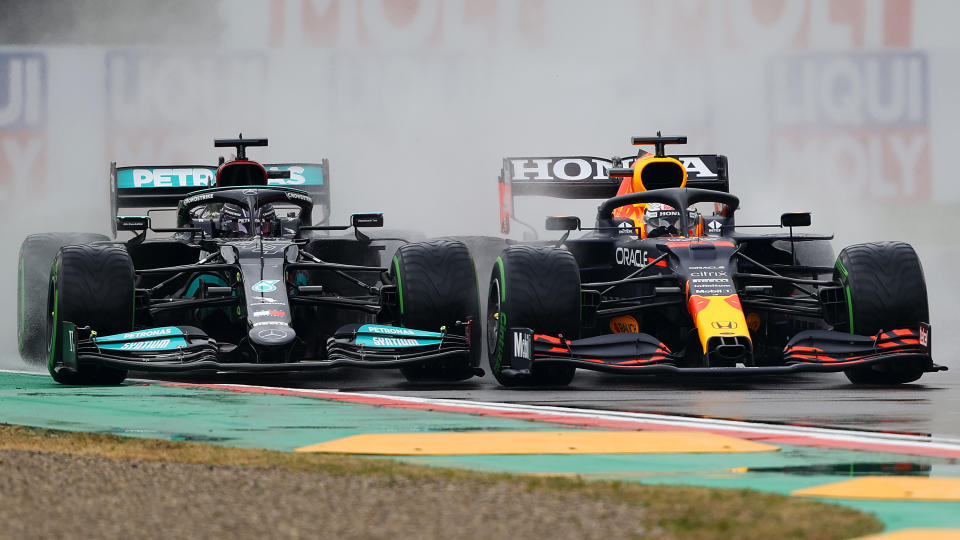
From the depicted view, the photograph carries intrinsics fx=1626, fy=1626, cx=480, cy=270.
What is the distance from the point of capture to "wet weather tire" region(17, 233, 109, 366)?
45.6 feet

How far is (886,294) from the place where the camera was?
36.6 ft

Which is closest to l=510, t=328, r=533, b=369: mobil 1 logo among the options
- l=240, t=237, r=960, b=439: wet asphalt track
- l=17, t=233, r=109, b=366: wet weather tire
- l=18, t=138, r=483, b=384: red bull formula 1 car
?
l=240, t=237, r=960, b=439: wet asphalt track

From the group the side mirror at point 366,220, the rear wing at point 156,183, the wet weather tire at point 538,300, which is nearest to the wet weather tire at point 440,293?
the wet weather tire at point 538,300

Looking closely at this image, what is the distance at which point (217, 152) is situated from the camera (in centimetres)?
2583

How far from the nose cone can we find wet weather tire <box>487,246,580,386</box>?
1446 mm

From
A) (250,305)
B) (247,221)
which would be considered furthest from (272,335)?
(247,221)

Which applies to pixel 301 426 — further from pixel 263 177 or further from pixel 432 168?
pixel 432 168

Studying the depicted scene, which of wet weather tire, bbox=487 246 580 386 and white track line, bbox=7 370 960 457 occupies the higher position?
wet weather tire, bbox=487 246 580 386

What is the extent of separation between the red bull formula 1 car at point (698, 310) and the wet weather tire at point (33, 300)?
4287mm

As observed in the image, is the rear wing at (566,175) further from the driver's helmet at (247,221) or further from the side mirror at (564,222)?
the driver's helmet at (247,221)

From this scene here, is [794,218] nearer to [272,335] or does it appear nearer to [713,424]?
[272,335]

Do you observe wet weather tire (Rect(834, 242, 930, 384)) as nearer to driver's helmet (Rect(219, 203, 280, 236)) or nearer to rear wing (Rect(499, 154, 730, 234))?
rear wing (Rect(499, 154, 730, 234))

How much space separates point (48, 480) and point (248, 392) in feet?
14.9

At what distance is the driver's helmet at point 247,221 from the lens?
13195 mm
